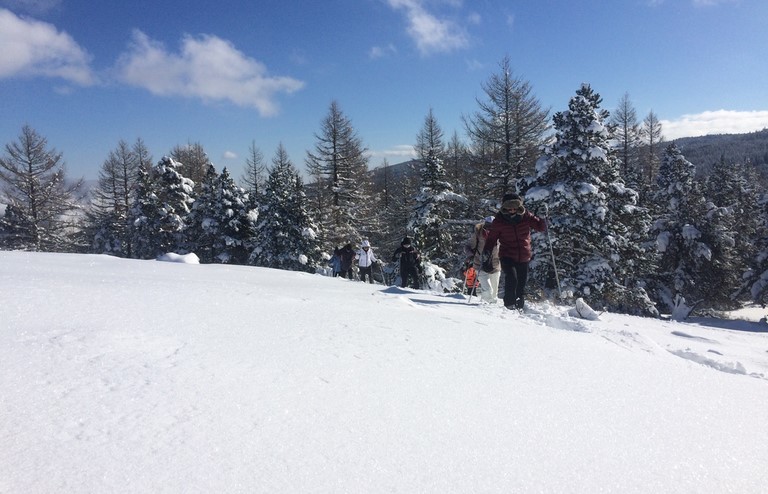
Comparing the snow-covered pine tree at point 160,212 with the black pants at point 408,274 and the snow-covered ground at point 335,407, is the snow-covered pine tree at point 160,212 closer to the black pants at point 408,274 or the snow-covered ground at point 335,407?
the black pants at point 408,274

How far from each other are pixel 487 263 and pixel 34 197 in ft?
103

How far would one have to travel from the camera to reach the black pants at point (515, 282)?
6.42 m

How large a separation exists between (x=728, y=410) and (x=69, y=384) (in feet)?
12.8

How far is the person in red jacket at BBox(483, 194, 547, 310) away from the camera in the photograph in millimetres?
6305

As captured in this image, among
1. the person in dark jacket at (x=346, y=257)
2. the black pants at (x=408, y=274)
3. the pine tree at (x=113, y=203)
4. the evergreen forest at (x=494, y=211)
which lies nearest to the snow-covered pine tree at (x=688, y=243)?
the evergreen forest at (x=494, y=211)

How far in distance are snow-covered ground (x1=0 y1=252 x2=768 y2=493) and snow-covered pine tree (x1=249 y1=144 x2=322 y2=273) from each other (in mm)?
20111

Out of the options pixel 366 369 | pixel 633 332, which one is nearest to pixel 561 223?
pixel 633 332

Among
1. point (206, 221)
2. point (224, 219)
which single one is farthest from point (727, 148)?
point (206, 221)

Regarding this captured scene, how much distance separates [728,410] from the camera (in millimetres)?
2553

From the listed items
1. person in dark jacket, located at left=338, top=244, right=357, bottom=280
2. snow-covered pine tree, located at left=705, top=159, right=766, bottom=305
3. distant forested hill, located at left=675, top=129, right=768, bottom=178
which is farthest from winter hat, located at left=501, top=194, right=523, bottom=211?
distant forested hill, located at left=675, top=129, right=768, bottom=178

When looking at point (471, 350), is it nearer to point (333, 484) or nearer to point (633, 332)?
point (333, 484)

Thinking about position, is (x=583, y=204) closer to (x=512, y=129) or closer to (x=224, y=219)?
(x=512, y=129)

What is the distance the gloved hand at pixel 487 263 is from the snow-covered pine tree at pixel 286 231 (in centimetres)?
1772

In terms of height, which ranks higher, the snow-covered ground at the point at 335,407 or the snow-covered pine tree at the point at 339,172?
the snow-covered pine tree at the point at 339,172
